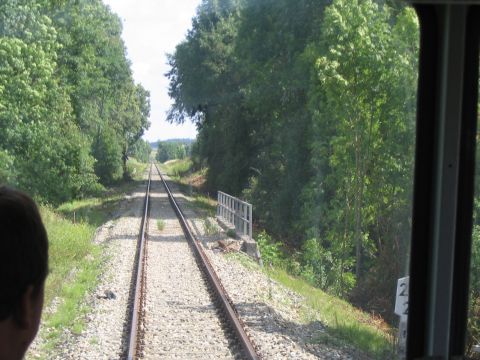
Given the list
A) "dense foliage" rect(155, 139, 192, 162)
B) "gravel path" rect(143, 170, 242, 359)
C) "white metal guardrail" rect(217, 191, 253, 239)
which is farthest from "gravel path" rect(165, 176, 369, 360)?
"dense foliage" rect(155, 139, 192, 162)

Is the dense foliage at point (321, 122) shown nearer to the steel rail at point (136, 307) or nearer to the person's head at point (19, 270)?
the steel rail at point (136, 307)

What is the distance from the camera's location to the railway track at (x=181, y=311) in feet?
24.1

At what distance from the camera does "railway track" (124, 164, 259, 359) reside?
24.1ft

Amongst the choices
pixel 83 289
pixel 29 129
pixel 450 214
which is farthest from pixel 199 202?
pixel 450 214

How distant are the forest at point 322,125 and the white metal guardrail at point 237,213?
724mm

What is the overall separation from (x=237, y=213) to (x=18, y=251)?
53.8 feet

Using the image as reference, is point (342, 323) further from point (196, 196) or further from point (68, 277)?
point (196, 196)

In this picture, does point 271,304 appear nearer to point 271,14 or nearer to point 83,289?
point 83,289

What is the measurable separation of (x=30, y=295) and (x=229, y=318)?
277 inches

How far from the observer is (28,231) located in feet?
5.49

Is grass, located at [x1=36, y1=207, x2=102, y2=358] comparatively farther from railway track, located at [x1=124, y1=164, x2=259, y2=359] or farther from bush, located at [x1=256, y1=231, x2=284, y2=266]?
bush, located at [x1=256, y1=231, x2=284, y2=266]

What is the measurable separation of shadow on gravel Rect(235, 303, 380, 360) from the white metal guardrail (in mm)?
6439

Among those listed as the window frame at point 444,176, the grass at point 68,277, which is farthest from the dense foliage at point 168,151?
the window frame at point 444,176

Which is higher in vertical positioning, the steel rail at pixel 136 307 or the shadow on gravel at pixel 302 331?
the steel rail at pixel 136 307
